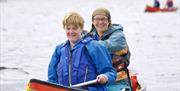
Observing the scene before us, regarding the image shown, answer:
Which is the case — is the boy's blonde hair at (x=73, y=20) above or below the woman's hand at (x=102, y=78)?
above

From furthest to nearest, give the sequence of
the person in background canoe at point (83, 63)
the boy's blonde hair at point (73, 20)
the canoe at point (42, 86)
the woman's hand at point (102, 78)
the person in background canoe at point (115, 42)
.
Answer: the person in background canoe at point (115, 42)
the person in background canoe at point (83, 63)
the woman's hand at point (102, 78)
the boy's blonde hair at point (73, 20)
the canoe at point (42, 86)

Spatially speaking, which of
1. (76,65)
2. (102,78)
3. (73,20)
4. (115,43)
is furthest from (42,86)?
(115,43)

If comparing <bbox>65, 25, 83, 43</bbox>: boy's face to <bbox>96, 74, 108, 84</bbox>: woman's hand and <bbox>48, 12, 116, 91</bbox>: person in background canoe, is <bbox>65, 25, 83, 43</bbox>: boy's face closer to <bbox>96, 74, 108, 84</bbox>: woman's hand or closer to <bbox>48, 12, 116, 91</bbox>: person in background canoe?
<bbox>48, 12, 116, 91</bbox>: person in background canoe

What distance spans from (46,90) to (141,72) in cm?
958

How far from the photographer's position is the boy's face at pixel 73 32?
24.6 feet

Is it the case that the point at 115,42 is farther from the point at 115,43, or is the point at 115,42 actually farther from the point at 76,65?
the point at 76,65

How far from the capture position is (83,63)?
7.68 meters

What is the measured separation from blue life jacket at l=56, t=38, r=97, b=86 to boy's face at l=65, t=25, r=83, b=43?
8cm

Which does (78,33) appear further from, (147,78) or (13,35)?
(13,35)

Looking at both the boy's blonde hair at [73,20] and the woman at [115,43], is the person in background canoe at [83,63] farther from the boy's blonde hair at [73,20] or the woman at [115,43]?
the woman at [115,43]

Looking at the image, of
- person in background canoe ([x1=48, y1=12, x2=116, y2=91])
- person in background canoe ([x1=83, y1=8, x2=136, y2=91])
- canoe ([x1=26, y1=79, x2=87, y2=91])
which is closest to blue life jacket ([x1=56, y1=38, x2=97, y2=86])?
person in background canoe ([x1=48, y1=12, x2=116, y2=91])

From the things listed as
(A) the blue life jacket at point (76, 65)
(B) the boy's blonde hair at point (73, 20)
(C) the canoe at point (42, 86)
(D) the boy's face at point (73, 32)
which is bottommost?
(C) the canoe at point (42, 86)

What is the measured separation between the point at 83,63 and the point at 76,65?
83 millimetres

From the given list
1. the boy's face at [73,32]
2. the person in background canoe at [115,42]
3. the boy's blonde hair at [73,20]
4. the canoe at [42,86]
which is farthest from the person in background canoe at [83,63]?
the person in background canoe at [115,42]
